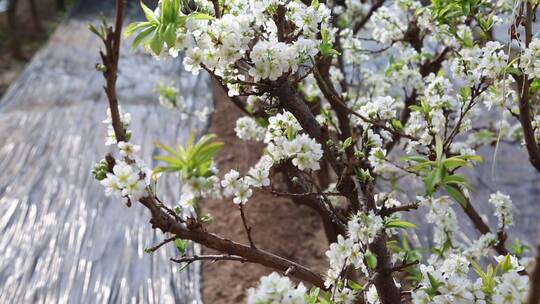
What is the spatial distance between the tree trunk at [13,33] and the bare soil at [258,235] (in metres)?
3.27

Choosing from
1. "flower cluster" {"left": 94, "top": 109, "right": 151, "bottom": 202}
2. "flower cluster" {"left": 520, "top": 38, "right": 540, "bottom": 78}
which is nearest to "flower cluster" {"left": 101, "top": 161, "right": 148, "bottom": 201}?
"flower cluster" {"left": 94, "top": 109, "right": 151, "bottom": 202}

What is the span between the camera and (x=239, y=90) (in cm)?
114

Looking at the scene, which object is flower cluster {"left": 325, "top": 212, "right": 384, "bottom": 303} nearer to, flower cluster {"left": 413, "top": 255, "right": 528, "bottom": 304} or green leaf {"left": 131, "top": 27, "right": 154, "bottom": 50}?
flower cluster {"left": 413, "top": 255, "right": 528, "bottom": 304}

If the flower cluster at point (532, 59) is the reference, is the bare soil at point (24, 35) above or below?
below

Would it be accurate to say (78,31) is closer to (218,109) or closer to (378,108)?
(218,109)

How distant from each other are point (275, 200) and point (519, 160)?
1.58 metres

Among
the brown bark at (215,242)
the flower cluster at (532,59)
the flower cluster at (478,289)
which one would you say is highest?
the flower cluster at (532,59)

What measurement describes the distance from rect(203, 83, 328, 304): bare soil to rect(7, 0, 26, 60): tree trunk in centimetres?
327

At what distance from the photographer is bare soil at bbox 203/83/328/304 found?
2.40 meters

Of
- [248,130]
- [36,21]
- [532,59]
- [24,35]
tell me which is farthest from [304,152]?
[24,35]

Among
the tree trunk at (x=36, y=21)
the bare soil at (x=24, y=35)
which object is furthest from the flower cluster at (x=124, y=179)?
the tree trunk at (x=36, y=21)

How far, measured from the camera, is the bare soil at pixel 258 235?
2401 millimetres

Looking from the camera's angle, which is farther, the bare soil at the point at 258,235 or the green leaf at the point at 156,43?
the bare soil at the point at 258,235

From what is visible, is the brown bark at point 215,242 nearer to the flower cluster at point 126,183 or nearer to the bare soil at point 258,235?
the flower cluster at point 126,183
